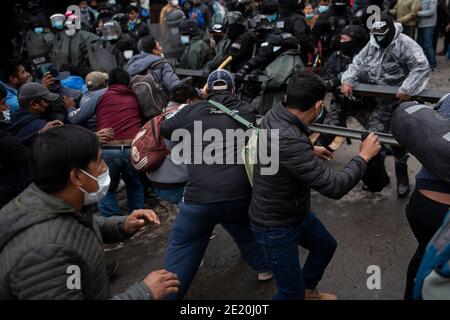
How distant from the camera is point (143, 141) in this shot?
12.7ft

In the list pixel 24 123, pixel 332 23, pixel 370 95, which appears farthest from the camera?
pixel 332 23

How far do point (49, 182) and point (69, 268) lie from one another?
1.19ft

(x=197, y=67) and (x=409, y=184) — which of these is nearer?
(x=409, y=184)

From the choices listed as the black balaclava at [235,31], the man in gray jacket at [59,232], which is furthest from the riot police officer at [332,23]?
the man in gray jacket at [59,232]

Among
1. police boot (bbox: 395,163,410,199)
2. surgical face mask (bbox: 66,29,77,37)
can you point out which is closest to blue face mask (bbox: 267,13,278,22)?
police boot (bbox: 395,163,410,199)

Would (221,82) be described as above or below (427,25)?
above

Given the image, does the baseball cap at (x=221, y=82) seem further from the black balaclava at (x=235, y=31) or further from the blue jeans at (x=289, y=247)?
the black balaclava at (x=235, y=31)

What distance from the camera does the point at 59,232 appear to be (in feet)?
6.07

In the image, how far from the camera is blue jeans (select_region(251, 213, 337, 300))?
114 inches

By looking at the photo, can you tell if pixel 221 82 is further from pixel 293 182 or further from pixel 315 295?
pixel 315 295

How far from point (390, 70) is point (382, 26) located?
1.58ft

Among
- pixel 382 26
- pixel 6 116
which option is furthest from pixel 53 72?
pixel 382 26
